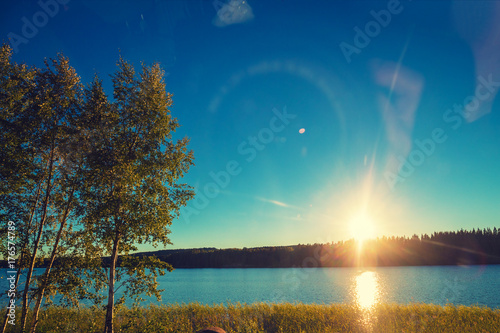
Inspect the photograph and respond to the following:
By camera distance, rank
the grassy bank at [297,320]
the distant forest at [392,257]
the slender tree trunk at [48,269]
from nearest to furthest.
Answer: the slender tree trunk at [48,269] < the grassy bank at [297,320] < the distant forest at [392,257]

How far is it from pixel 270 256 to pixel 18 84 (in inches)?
7035

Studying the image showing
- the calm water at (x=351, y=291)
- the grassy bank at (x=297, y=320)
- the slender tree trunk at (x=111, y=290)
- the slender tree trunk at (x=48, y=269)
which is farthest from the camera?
the calm water at (x=351, y=291)

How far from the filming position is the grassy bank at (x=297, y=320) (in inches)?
672

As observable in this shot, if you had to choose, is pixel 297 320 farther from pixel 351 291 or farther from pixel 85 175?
pixel 351 291

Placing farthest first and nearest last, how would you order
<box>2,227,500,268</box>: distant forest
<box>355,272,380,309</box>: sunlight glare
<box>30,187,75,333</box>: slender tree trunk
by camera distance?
<box>2,227,500,268</box>: distant forest < <box>355,272,380,309</box>: sunlight glare < <box>30,187,75,333</box>: slender tree trunk

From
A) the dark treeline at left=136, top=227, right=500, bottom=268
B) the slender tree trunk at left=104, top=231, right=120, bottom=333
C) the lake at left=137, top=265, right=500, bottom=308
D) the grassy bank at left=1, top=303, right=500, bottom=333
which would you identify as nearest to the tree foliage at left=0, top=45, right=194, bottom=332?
the slender tree trunk at left=104, top=231, right=120, bottom=333

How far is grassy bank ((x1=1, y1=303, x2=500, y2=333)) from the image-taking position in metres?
17.1

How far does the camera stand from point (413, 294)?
53.3 metres

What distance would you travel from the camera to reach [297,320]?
19.4 metres

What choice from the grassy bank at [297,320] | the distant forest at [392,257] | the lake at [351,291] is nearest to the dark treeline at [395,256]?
the distant forest at [392,257]

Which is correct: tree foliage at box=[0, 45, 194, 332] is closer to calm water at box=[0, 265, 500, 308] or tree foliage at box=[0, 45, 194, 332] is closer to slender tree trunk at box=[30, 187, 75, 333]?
slender tree trunk at box=[30, 187, 75, 333]

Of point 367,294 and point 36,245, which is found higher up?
point 36,245

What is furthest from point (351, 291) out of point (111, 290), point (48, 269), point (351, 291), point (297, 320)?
point (48, 269)

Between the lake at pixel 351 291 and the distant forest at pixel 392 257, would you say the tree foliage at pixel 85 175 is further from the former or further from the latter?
the distant forest at pixel 392 257
